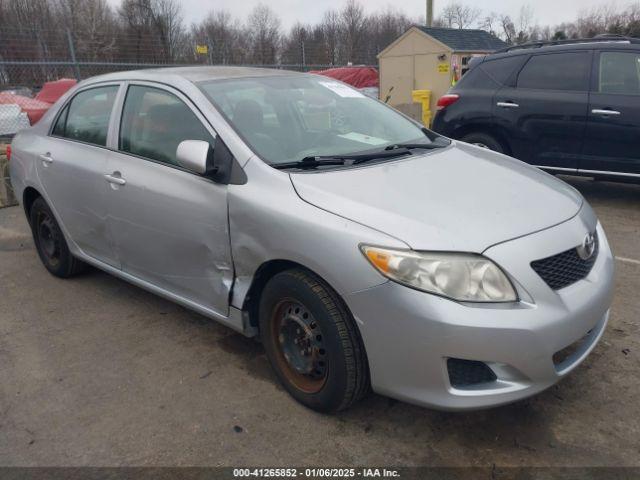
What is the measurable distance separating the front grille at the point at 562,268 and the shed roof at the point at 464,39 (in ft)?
49.5

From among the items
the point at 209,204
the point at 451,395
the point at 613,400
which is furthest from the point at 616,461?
the point at 209,204

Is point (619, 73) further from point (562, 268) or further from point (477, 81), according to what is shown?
point (562, 268)

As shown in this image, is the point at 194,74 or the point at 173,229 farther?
the point at 194,74

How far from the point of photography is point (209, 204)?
2.95 m

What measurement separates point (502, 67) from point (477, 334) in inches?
215

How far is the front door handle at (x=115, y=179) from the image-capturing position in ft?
11.5

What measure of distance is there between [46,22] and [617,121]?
31366 millimetres

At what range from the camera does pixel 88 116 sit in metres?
4.09

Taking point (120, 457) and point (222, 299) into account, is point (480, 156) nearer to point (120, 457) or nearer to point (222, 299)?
point (222, 299)

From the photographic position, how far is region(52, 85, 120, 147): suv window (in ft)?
12.6

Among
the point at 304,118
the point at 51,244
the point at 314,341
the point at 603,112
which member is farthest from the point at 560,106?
the point at 51,244

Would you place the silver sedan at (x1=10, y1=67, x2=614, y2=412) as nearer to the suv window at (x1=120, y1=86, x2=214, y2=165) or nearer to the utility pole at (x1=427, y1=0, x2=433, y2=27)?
the suv window at (x1=120, y1=86, x2=214, y2=165)

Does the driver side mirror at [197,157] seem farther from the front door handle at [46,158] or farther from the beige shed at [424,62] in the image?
the beige shed at [424,62]

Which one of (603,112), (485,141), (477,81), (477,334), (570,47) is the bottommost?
(477,334)
